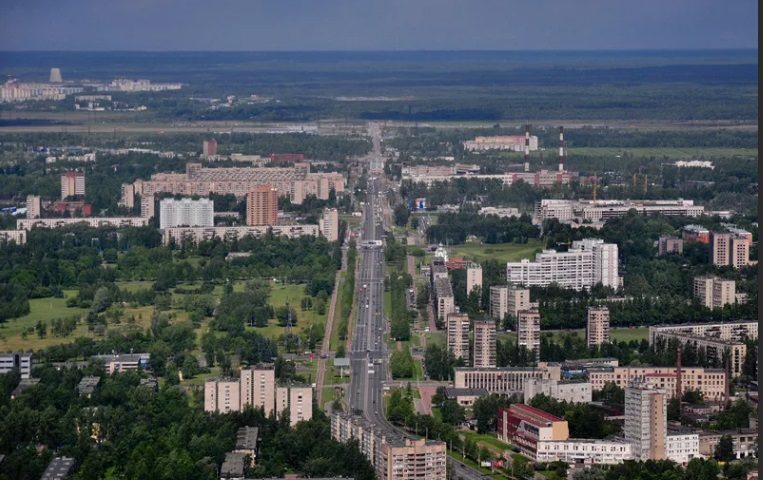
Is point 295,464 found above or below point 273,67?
below

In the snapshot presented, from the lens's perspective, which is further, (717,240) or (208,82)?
(208,82)

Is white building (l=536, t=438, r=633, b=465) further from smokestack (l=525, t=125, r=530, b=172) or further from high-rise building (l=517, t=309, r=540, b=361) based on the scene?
smokestack (l=525, t=125, r=530, b=172)

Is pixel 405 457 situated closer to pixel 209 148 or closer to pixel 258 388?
pixel 258 388

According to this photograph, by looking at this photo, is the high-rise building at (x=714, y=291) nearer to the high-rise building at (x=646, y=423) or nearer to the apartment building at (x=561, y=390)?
the apartment building at (x=561, y=390)

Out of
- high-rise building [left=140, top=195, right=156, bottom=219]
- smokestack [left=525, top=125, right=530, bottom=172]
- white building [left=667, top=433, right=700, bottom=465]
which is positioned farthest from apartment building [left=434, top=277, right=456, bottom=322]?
smokestack [left=525, top=125, right=530, bottom=172]

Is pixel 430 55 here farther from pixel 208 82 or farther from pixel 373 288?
pixel 373 288

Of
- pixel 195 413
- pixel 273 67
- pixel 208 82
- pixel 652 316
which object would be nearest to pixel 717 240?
pixel 652 316

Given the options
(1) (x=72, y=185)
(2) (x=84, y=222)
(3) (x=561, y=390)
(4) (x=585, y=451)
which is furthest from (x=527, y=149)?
(4) (x=585, y=451)
